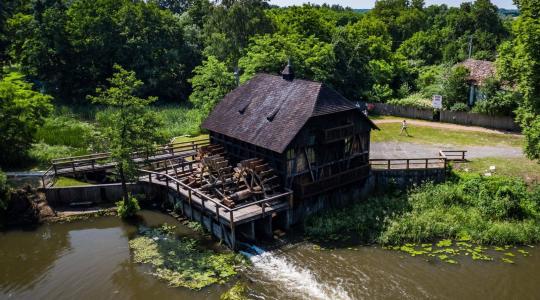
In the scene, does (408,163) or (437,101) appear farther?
(437,101)

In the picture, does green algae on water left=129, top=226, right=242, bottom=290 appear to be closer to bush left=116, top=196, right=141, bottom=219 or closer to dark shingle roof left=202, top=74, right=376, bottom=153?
bush left=116, top=196, right=141, bottom=219

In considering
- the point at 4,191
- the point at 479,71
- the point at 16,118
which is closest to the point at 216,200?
the point at 4,191

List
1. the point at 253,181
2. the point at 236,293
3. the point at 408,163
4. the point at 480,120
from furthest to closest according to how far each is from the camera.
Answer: the point at 480,120 → the point at 408,163 → the point at 253,181 → the point at 236,293

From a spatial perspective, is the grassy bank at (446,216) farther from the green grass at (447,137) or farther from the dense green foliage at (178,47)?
the dense green foliage at (178,47)

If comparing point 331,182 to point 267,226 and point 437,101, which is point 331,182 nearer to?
point 267,226

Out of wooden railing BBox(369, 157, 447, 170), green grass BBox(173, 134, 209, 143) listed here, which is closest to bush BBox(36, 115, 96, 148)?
green grass BBox(173, 134, 209, 143)

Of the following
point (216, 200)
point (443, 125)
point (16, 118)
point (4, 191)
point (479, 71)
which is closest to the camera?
point (216, 200)

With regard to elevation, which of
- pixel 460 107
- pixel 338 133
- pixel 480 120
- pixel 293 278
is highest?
pixel 460 107

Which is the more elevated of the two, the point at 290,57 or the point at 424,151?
the point at 290,57
